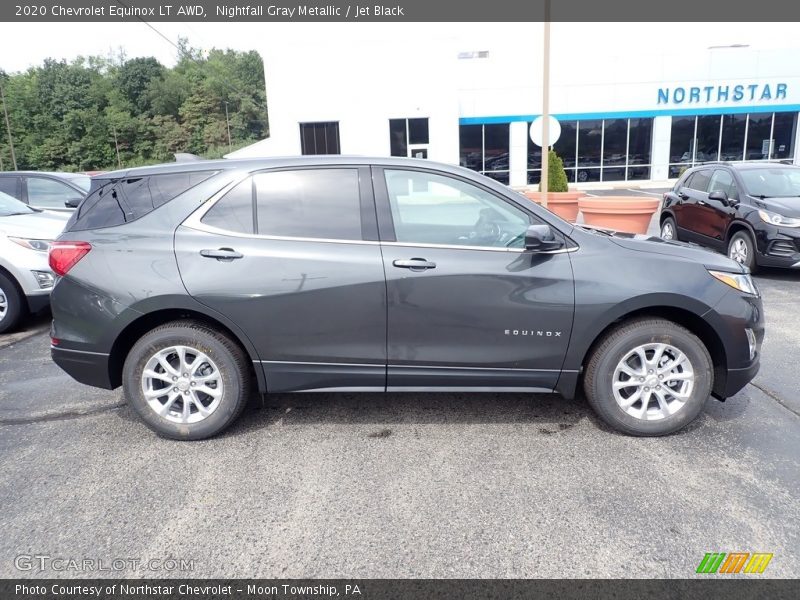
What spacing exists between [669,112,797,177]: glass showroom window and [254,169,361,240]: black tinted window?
29381mm

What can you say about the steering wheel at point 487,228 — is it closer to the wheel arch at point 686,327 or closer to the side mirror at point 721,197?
the wheel arch at point 686,327

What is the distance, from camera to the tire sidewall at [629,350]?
3592mm

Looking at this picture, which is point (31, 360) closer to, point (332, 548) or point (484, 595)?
point (332, 548)

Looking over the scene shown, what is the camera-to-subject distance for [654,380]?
3.65 m

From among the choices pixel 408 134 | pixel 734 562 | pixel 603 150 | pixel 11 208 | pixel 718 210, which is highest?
pixel 408 134

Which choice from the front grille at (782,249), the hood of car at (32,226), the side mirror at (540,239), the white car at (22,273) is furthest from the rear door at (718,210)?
the white car at (22,273)

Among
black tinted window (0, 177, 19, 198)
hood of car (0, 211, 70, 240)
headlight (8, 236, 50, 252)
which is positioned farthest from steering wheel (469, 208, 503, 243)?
black tinted window (0, 177, 19, 198)

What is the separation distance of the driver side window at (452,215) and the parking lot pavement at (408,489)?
129 centimetres

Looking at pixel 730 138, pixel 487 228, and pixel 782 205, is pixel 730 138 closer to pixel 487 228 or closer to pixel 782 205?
pixel 782 205

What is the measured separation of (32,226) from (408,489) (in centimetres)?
595

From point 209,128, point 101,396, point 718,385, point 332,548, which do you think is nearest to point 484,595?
point 332,548

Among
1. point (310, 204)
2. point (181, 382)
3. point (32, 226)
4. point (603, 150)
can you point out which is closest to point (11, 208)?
point (32, 226)

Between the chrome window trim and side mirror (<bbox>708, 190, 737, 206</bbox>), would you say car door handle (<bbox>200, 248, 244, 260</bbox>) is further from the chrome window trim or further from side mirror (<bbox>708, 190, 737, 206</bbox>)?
side mirror (<bbox>708, 190, 737, 206</bbox>)

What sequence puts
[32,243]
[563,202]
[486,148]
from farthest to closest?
[486,148] → [563,202] → [32,243]
